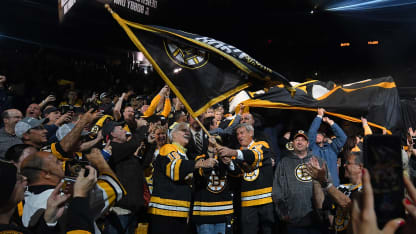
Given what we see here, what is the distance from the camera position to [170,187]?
4898mm

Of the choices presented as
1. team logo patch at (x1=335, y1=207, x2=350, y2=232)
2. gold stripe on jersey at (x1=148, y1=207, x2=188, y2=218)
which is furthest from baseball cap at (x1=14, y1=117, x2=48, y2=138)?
team logo patch at (x1=335, y1=207, x2=350, y2=232)

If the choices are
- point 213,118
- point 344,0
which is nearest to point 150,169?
point 213,118

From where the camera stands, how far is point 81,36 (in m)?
13.9

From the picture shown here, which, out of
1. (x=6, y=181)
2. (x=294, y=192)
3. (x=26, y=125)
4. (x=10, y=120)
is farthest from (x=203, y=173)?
(x=10, y=120)

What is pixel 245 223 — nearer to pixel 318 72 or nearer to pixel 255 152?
pixel 255 152

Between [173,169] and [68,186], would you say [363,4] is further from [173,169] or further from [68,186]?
[68,186]

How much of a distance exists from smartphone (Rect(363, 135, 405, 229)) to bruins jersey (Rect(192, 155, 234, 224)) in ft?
12.4

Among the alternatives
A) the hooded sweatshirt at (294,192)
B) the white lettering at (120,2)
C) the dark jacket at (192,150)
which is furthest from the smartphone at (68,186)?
the white lettering at (120,2)

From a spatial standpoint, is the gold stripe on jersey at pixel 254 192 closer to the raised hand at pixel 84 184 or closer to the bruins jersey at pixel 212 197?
the bruins jersey at pixel 212 197

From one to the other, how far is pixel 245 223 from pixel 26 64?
32.7 feet

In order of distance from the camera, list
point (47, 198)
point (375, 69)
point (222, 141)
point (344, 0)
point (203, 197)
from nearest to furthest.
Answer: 1. point (47, 198)
2. point (203, 197)
3. point (222, 141)
4. point (344, 0)
5. point (375, 69)

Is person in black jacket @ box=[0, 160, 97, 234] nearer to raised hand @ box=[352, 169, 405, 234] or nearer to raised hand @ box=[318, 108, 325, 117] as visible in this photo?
raised hand @ box=[352, 169, 405, 234]

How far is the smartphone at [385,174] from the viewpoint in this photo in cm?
142

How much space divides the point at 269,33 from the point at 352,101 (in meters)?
9.24
